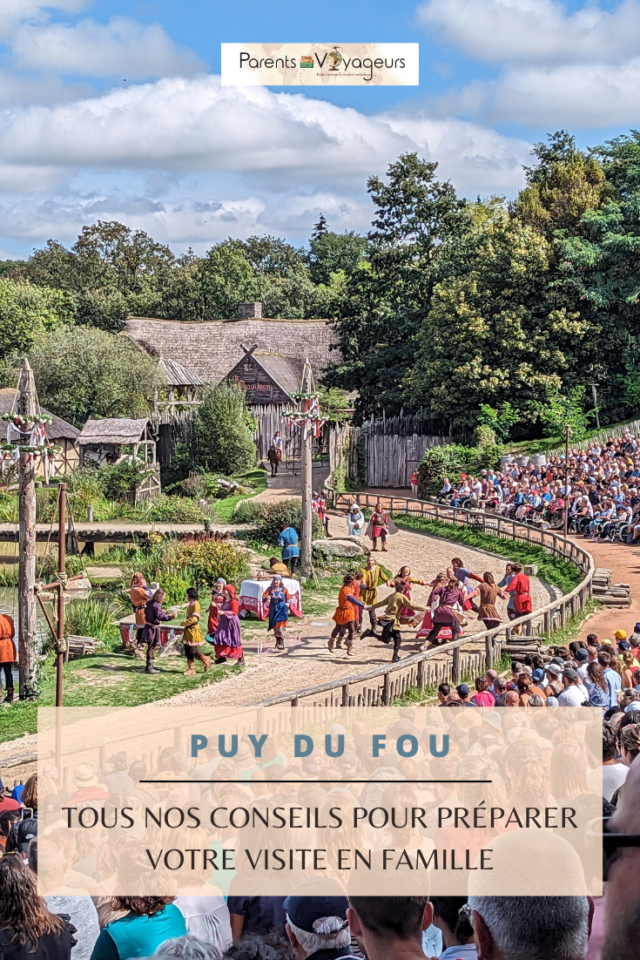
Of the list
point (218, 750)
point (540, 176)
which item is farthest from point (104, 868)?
point (540, 176)

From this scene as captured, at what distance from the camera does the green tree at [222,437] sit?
40.0 meters

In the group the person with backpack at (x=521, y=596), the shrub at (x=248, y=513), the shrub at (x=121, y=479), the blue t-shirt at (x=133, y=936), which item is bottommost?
the person with backpack at (x=521, y=596)

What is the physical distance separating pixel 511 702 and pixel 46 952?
6269 millimetres

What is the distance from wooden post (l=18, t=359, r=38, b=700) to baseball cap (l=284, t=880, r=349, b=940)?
491 inches

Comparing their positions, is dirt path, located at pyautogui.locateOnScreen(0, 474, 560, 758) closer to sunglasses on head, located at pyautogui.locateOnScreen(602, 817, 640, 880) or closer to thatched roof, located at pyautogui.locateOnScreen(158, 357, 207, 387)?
sunglasses on head, located at pyautogui.locateOnScreen(602, 817, 640, 880)

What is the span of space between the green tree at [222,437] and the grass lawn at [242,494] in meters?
0.47

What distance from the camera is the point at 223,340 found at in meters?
55.7

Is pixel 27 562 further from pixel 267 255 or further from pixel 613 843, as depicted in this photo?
pixel 267 255

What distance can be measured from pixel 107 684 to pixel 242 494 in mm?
19915

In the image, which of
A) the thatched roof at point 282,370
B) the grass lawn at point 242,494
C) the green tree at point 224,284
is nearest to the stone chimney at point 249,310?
the green tree at point 224,284

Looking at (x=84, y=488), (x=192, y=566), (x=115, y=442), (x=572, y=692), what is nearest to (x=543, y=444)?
(x=115, y=442)

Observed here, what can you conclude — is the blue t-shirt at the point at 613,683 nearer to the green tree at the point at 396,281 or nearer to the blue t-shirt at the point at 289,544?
the blue t-shirt at the point at 289,544

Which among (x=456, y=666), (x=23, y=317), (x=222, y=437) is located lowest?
(x=456, y=666)

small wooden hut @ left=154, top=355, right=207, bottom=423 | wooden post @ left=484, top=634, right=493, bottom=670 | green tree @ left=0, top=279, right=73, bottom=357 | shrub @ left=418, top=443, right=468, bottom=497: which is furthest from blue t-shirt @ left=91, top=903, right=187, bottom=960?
green tree @ left=0, top=279, right=73, bottom=357
